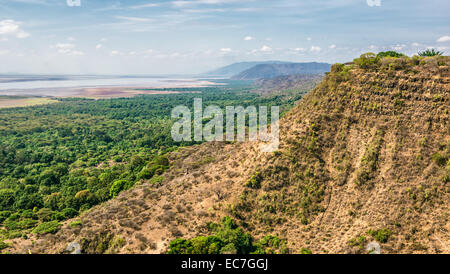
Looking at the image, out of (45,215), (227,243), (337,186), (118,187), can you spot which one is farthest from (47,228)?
(337,186)

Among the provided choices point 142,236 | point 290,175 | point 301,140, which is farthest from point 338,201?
point 142,236

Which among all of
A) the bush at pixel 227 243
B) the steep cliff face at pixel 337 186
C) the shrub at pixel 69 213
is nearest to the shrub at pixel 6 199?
the shrub at pixel 69 213

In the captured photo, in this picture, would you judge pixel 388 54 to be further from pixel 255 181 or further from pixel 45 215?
pixel 45 215

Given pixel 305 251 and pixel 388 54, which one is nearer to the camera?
pixel 305 251

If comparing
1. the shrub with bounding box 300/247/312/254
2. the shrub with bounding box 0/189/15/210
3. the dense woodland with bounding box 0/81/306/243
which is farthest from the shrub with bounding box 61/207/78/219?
the shrub with bounding box 300/247/312/254

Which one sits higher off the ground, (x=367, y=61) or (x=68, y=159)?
(x=367, y=61)

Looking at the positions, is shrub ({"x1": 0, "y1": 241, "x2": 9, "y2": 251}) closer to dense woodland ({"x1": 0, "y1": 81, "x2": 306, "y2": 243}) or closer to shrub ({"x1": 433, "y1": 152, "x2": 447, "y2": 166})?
dense woodland ({"x1": 0, "y1": 81, "x2": 306, "y2": 243})
